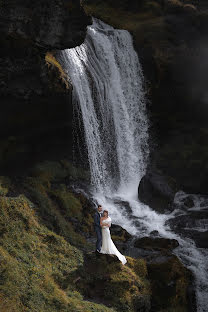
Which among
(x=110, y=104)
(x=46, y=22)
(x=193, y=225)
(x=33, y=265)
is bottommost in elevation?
(x=193, y=225)

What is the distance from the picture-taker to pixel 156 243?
60.3 ft

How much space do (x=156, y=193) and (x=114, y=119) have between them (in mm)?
6761

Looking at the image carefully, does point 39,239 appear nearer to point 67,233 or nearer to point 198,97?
point 67,233

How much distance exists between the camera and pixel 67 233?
17.9 meters

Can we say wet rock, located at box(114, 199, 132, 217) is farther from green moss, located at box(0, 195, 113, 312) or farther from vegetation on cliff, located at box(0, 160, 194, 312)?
green moss, located at box(0, 195, 113, 312)

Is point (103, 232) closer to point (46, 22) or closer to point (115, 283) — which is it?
point (115, 283)

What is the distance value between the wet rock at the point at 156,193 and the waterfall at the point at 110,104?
2424 mm

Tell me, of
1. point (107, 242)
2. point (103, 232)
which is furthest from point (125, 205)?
point (103, 232)

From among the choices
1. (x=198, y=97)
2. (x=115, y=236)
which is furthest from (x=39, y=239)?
(x=198, y=97)

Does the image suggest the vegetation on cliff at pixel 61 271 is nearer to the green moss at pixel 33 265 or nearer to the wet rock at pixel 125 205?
the green moss at pixel 33 265

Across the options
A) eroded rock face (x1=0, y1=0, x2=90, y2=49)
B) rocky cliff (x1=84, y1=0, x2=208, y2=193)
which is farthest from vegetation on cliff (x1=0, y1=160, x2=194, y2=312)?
rocky cliff (x1=84, y1=0, x2=208, y2=193)

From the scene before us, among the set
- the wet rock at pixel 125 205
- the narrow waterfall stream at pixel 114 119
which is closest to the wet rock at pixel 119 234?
the narrow waterfall stream at pixel 114 119

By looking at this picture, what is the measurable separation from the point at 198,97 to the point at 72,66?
11645mm

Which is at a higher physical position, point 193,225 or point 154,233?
point 154,233
